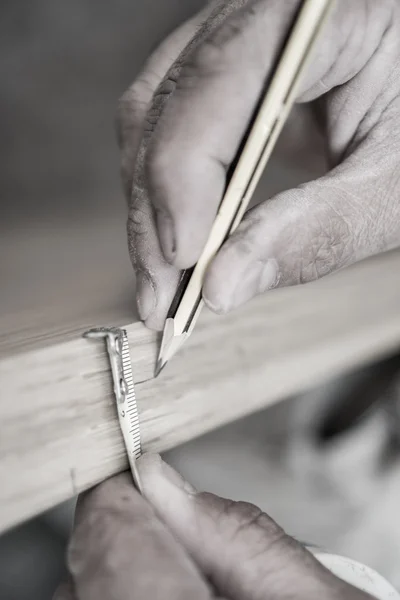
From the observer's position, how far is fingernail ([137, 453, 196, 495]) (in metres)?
0.42

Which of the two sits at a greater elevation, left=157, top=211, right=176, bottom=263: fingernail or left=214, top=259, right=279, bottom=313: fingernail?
left=157, top=211, right=176, bottom=263: fingernail

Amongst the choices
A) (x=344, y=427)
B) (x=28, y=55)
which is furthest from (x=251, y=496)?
(x=28, y=55)

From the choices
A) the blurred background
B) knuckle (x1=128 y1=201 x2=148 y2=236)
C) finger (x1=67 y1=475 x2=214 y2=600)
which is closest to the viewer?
finger (x1=67 y1=475 x2=214 y2=600)

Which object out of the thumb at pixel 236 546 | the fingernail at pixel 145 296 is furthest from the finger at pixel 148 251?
the thumb at pixel 236 546

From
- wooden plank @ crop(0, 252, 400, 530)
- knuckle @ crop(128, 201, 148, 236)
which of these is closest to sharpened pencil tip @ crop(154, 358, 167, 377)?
wooden plank @ crop(0, 252, 400, 530)

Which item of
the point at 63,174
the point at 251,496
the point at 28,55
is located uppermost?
the point at 28,55

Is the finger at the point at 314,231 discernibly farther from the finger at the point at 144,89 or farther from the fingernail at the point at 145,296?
the finger at the point at 144,89

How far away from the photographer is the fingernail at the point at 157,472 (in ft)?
1.39

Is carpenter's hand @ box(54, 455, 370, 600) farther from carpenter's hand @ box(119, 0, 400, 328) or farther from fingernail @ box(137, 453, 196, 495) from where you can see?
carpenter's hand @ box(119, 0, 400, 328)

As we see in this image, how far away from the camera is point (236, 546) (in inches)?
16.0

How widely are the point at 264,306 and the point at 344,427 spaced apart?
1.26ft

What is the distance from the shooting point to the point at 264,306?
549 millimetres

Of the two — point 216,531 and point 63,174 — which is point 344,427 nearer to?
point 216,531

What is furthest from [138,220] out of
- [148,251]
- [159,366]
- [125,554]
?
[125,554]
